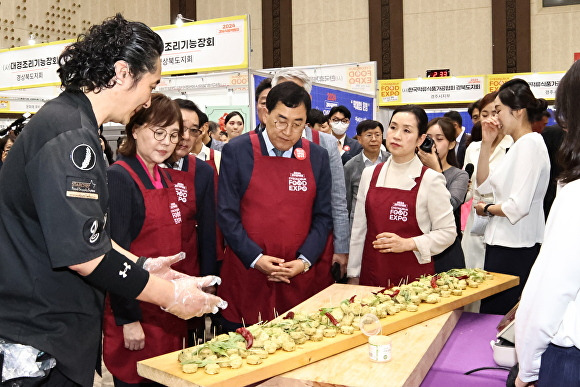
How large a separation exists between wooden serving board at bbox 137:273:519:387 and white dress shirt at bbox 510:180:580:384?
57 cm

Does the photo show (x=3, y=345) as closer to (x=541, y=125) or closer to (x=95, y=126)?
(x=95, y=126)

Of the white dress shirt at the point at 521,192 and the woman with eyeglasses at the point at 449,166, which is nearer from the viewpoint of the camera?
the white dress shirt at the point at 521,192

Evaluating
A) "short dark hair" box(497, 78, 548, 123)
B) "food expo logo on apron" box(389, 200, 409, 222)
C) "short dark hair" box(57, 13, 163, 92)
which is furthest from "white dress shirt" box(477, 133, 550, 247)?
"short dark hair" box(57, 13, 163, 92)

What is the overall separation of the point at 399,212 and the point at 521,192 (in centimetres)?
60

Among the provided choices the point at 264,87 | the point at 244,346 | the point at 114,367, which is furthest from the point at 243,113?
the point at 244,346

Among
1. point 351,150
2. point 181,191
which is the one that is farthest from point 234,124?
point 181,191

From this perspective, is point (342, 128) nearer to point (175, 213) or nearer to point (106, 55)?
point (175, 213)

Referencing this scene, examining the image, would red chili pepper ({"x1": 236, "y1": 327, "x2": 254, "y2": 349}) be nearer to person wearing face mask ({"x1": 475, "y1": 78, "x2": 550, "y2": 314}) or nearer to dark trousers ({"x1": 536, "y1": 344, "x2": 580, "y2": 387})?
dark trousers ({"x1": 536, "y1": 344, "x2": 580, "y2": 387})

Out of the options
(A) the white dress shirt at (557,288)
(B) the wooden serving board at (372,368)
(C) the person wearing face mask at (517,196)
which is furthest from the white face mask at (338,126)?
(A) the white dress shirt at (557,288)

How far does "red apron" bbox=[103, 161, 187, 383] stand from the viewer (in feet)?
7.06

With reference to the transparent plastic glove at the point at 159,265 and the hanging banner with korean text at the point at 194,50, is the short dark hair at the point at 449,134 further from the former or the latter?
the transparent plastic glove at the point at 159,265

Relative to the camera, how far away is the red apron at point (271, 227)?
256 centimetres

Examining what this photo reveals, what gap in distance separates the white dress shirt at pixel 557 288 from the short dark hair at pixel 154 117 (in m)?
1.45

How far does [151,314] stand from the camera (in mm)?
2258
